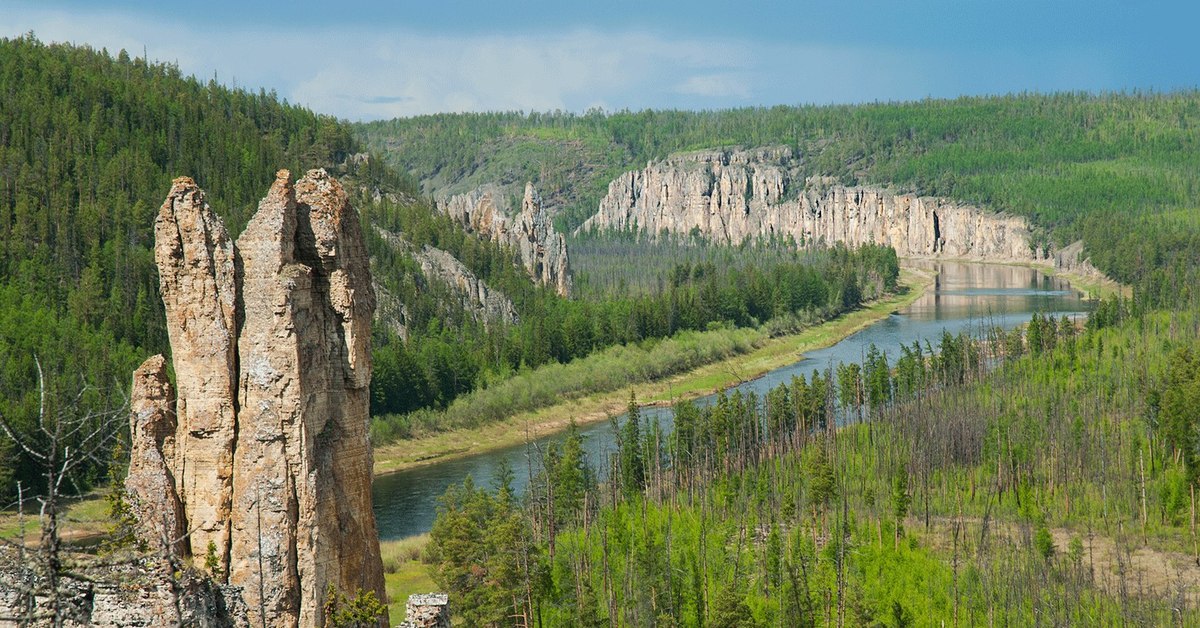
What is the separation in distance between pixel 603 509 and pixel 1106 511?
33017 mm

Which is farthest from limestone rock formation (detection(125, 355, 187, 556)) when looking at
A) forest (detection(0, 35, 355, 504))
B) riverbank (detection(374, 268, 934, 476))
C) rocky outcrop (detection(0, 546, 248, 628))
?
riverbank (detection(374, 268, 934, 476))

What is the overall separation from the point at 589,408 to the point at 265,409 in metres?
107

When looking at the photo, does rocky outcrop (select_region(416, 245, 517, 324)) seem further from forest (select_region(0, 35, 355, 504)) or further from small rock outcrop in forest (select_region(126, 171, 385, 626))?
small rock outcrop in forest (select_region(126, 171, 385, 626))

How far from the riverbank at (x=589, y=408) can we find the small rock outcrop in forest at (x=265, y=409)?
3090 inches

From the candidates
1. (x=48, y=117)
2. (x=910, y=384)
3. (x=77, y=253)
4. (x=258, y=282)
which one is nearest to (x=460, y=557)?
(x=258, y=282)

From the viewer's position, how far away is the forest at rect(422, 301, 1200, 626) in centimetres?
6134

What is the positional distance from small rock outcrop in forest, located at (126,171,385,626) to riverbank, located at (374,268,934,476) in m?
78.5

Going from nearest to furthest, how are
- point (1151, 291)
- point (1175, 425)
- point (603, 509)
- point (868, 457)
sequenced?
point (603, 509) < point (1175, 425) < point (868, 457) < point (1151, 291)

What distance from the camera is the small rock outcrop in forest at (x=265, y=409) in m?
28.3

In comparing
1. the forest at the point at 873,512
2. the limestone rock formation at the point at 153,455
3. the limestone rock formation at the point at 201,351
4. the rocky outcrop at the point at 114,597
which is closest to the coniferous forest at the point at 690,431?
the forest at the point at 873,512

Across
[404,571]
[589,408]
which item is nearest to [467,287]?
[589,408]

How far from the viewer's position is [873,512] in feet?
271

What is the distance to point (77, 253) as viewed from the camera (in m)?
134

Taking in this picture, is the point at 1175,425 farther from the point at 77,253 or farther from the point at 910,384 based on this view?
the point at 77,253
